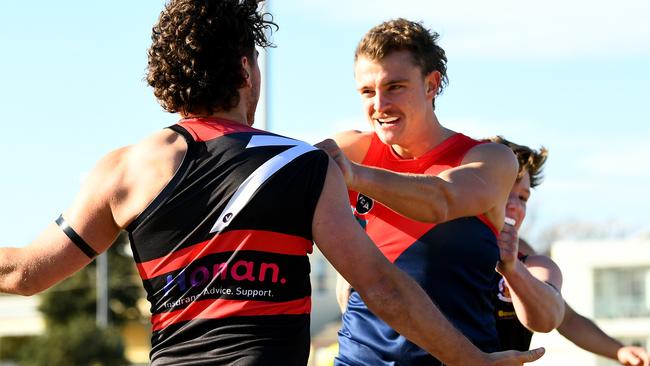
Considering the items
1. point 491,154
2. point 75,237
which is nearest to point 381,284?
point 75,237

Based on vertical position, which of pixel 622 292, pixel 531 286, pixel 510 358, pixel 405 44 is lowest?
pixel 622 292

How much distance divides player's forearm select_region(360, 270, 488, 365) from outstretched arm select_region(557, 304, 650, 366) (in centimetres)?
279

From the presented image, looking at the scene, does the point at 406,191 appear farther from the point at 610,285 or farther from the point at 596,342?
the point at 610,285

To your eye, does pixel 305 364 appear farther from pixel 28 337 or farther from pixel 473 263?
pixel 28 337

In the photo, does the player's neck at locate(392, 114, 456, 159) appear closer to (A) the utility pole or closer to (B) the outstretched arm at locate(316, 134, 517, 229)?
(B) the outstretched arm at locate(316, 134, 517, 229)

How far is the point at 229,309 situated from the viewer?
389 centimetres

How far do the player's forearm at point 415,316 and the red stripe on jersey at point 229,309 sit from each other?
9.8 inches

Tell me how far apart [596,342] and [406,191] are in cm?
251

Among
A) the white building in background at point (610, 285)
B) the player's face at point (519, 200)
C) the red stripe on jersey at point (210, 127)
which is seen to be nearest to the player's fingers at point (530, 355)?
the red stripe on jersey at point (210, 127)

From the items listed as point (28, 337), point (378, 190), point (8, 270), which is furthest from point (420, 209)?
point (28, 337)

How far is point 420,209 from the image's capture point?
475 centimetres

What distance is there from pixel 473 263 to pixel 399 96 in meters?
0.84

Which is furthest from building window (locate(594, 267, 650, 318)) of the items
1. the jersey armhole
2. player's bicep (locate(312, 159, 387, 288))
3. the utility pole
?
the jersey armhole

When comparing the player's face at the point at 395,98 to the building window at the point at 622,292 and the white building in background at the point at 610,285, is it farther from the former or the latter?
the building window at the point at 622,292
